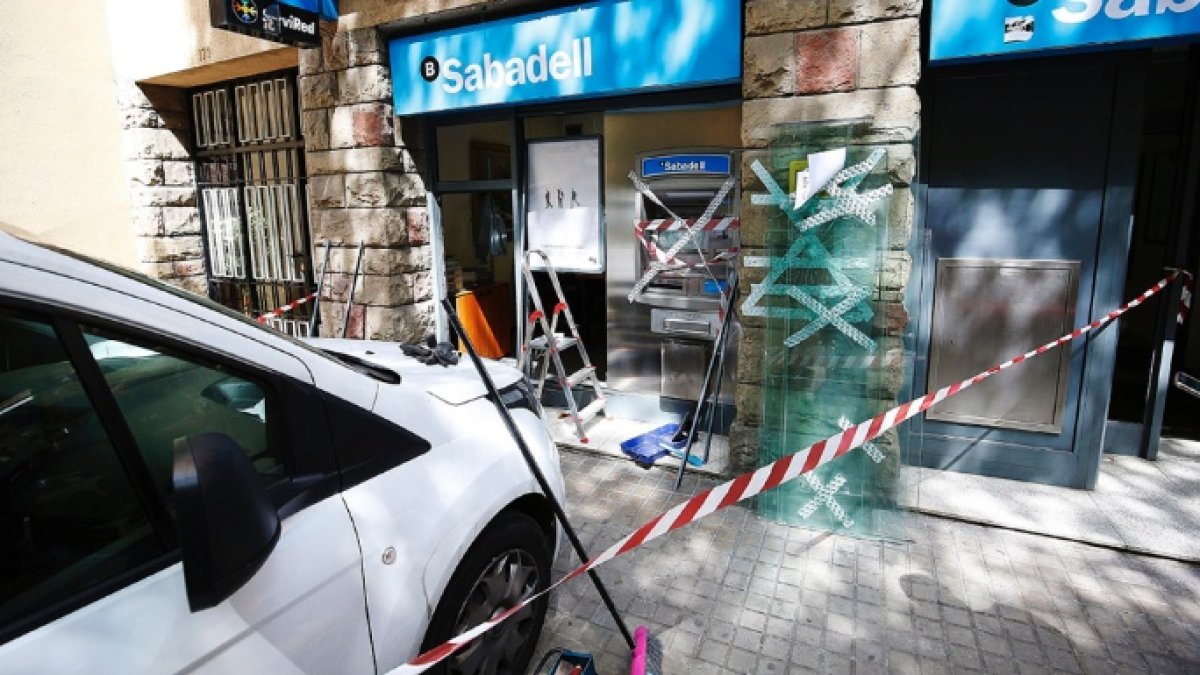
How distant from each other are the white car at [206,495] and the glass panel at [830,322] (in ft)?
8.00

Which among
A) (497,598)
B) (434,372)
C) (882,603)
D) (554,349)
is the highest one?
(434,372)

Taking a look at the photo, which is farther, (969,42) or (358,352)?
(969,42)

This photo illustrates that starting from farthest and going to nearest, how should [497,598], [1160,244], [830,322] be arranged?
1. [1160,244]
2. [830,322]
3. [497,598]

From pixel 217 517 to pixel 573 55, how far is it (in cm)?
442

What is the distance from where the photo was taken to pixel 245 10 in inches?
200

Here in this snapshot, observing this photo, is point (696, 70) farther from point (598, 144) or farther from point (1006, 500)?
point (1006, 500)

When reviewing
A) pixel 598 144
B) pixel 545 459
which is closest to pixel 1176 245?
pixel 598 144

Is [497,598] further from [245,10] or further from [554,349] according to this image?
[245,10]

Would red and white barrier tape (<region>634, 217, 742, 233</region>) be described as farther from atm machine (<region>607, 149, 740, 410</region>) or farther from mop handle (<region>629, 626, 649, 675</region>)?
mop handle (<region>629, 626, 649, 675</region>)

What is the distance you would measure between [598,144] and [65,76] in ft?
19.7

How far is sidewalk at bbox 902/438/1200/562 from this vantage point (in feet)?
12.8

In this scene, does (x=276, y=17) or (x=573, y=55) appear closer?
(x=573, y=55)

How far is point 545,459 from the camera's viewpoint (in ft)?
9.29

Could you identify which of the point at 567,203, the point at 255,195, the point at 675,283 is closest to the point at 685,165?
the point at 675,283
